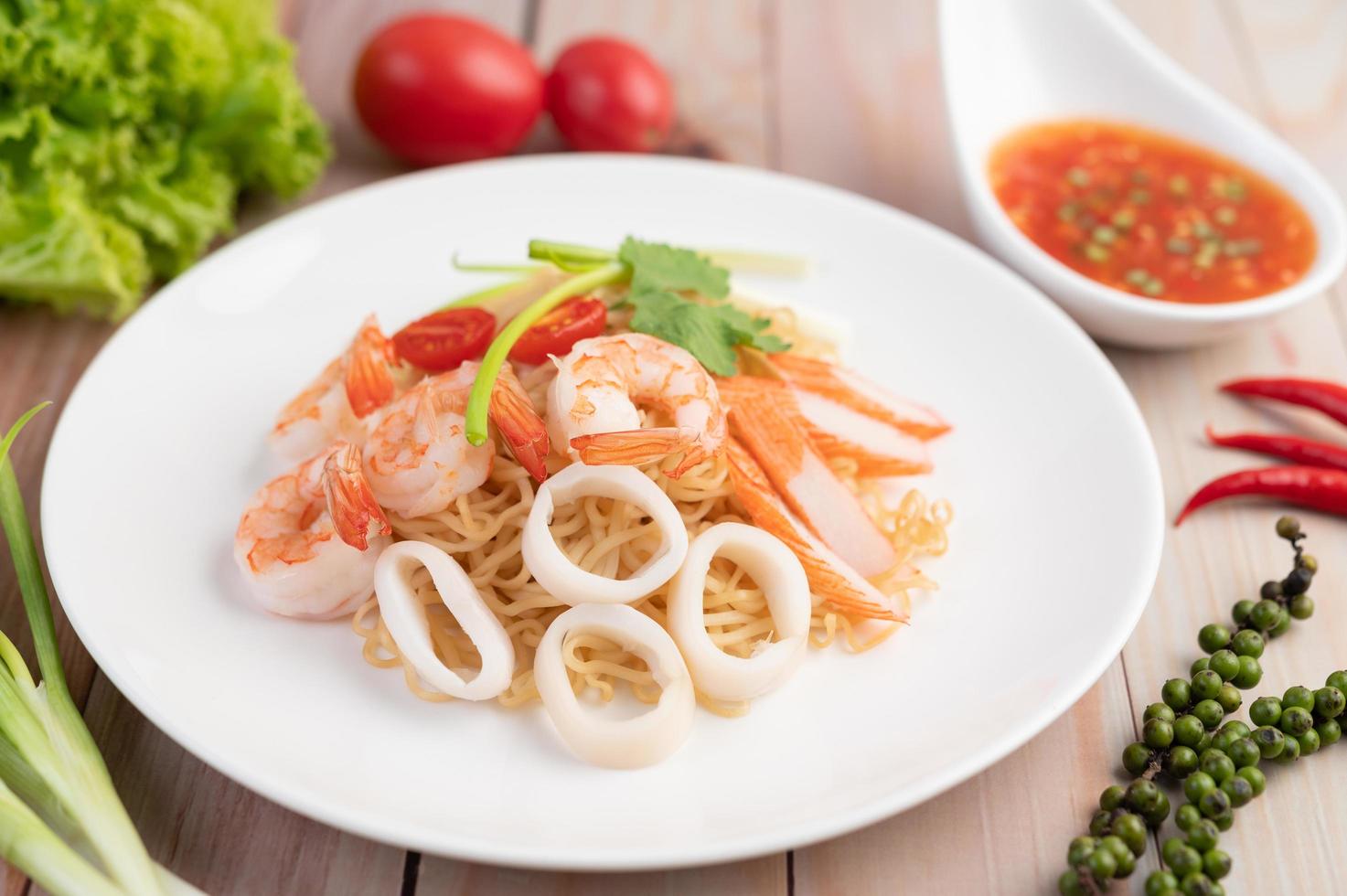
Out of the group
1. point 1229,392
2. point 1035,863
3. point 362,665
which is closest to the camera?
point 1035,863

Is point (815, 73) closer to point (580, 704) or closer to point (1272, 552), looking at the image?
point (1272, 552)

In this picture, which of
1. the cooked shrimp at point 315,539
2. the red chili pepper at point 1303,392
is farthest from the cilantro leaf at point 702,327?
the red chili pepper at point 1303,392

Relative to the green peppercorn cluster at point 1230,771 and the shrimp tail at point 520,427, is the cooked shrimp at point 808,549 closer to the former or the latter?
the shrimp tail at point 520,427

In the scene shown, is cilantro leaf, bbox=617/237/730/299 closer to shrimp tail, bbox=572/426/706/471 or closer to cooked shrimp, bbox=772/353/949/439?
cooked shrimp, bbox=772/353/949/439

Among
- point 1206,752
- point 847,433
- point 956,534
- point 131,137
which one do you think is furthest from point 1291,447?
point 131,137

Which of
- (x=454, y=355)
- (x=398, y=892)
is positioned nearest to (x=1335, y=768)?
(x=398, y=892)

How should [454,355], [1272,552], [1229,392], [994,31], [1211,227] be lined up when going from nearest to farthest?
[454,355] < [1272,552] < [1229,392] < [1211,227] < [994,31]

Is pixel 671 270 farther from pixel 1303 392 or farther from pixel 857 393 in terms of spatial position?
pixel 1303 392
